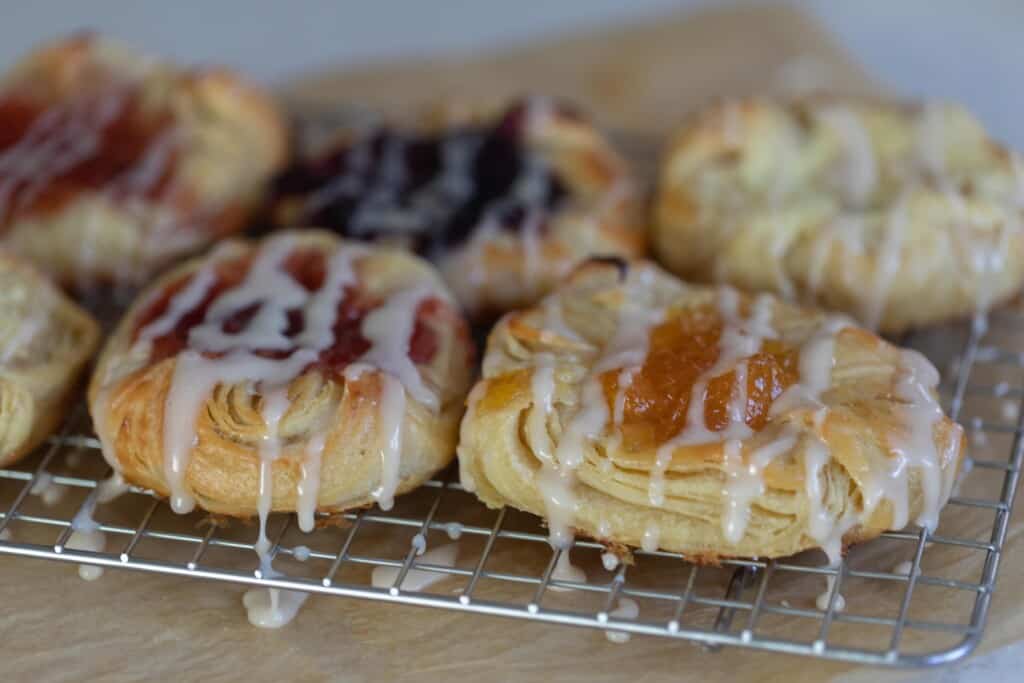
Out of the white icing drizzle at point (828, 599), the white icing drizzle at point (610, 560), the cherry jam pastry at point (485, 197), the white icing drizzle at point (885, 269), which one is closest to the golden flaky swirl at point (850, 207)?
the white icing drizzle at point (885, 269)

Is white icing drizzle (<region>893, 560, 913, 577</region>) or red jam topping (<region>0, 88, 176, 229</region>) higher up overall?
red jam topping (<region>0, 88, 176, 229</region>)

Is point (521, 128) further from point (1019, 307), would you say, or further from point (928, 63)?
point (928, 63)

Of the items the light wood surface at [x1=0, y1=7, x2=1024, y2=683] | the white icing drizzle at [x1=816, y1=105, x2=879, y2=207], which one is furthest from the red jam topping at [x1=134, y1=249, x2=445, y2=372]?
the white icing drizzle at [x1=816, y1=105, x2=879, y2=207]

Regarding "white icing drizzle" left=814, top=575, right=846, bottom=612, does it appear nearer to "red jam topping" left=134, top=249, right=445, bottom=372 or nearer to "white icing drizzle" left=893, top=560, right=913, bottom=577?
"white icing drizzle" left=893, top=560, right=913, bottom=577

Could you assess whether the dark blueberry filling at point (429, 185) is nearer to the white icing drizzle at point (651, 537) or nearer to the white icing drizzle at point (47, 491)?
the white icing drizzle at point (47, 491)

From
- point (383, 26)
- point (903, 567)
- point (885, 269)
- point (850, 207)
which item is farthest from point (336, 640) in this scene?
point (383, 26)
